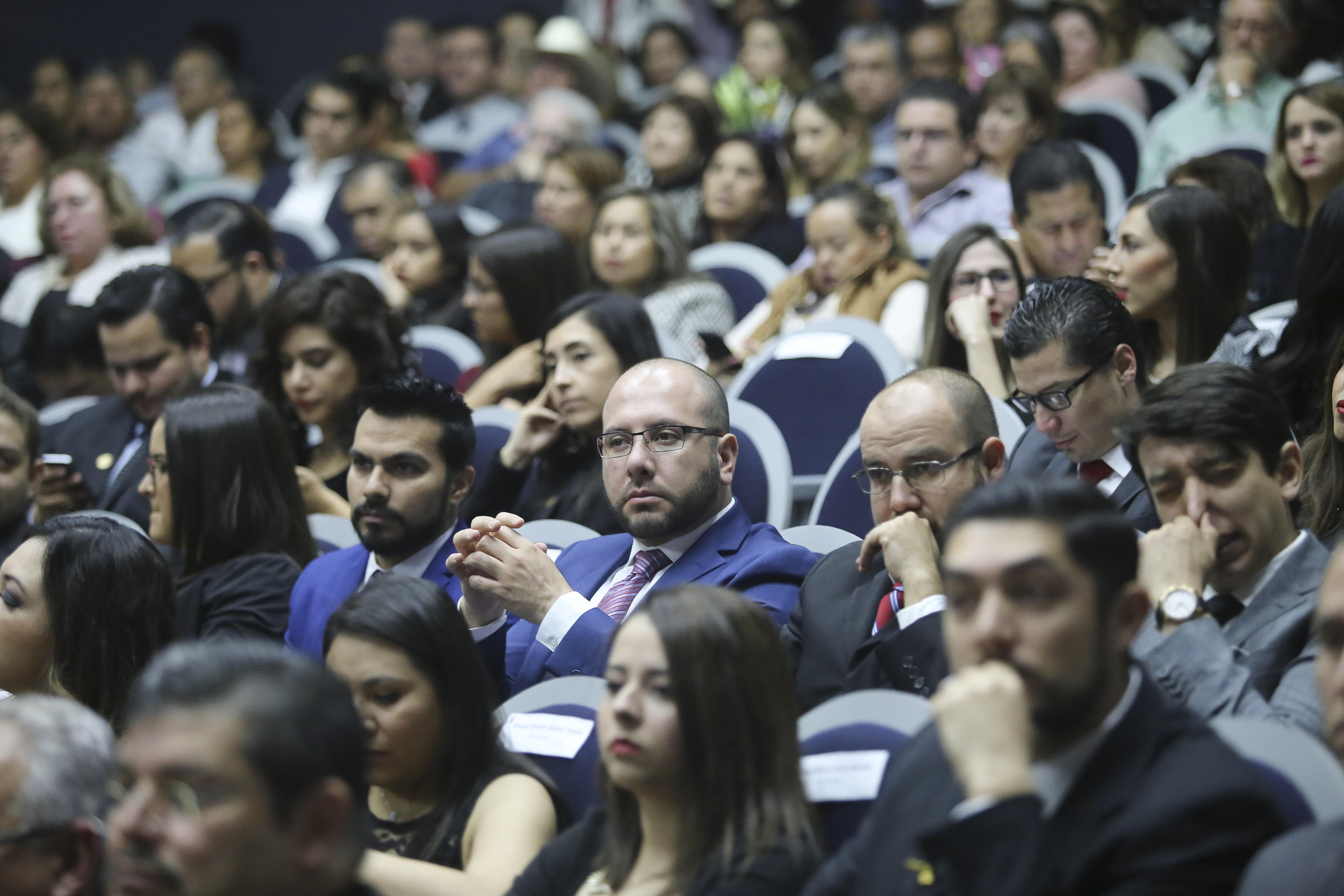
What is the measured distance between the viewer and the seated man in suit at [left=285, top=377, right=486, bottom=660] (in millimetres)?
3180

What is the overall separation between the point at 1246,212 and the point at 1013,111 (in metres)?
1.48

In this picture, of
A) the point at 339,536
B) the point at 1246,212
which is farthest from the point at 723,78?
the point at 339,536

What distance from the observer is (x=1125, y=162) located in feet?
18.4

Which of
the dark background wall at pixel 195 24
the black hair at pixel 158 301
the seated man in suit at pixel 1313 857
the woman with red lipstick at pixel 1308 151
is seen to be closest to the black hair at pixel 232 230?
the black hair at pixel 158 301

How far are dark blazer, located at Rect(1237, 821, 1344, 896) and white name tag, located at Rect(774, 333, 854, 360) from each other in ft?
7.59

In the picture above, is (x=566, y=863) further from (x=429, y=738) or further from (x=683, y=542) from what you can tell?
(x=683, y=542)

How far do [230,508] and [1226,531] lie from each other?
7.06ft

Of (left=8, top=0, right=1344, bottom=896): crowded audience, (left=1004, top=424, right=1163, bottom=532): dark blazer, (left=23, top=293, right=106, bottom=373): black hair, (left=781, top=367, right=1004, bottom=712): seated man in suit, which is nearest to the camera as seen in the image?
(left=8, top=0, right=1344, bottom=896): crowded audience

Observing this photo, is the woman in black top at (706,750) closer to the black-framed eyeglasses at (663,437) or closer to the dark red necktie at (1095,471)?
the black-framed eyeglasses at (663,437)

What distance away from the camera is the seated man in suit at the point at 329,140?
23.2 ft

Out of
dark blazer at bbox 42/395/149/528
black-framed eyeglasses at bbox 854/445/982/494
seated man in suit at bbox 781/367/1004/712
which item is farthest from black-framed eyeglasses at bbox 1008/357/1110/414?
dark blazer at bbox 42/395/149/528

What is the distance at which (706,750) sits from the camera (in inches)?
73.2

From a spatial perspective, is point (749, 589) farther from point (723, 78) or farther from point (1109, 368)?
point (723, 78)

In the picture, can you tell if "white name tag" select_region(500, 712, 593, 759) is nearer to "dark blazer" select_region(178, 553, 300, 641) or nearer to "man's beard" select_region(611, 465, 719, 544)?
"man's beard" select_region(611, 465, 719, 544)
